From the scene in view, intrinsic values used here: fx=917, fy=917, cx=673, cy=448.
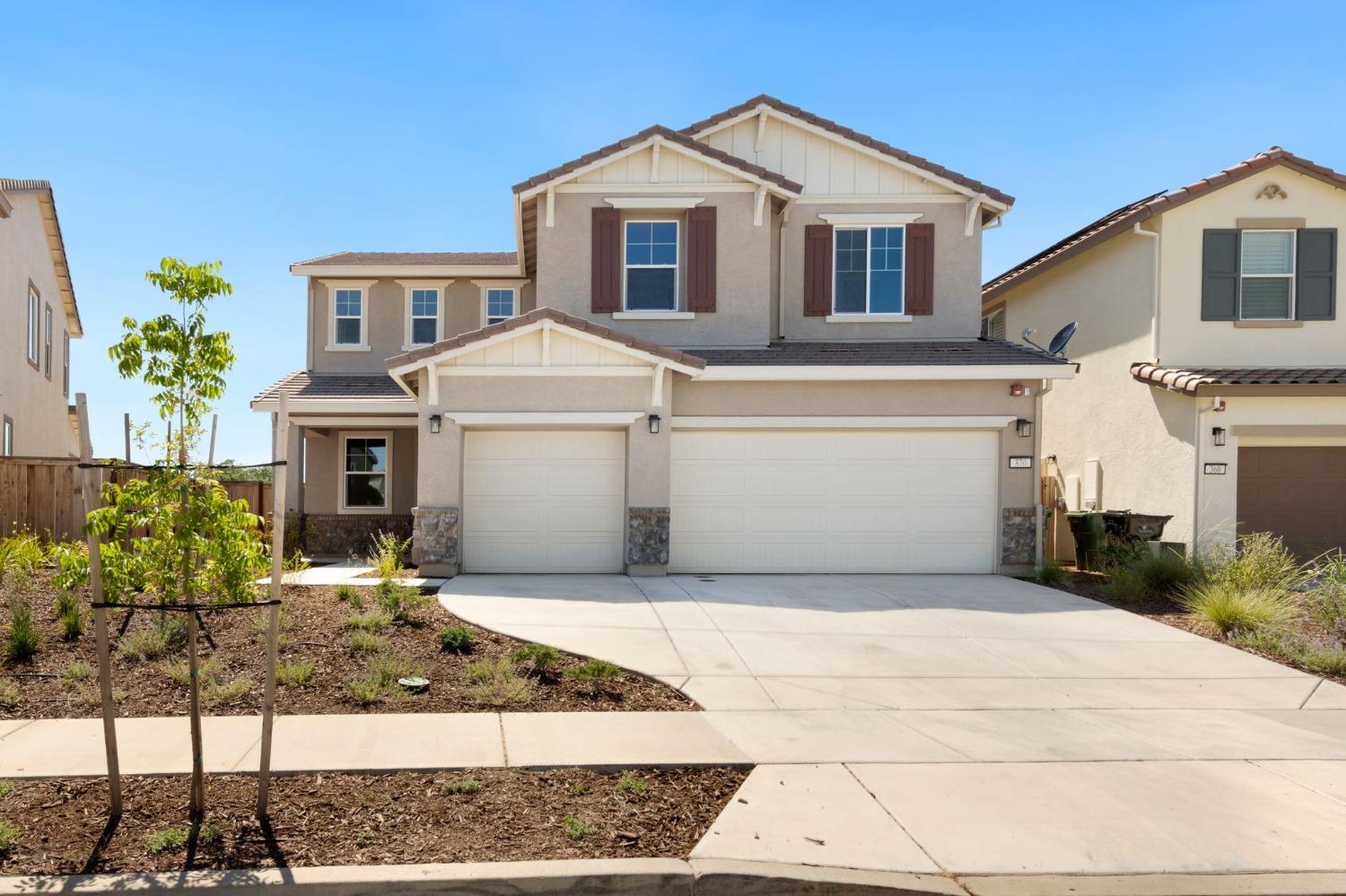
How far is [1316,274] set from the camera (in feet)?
51.5

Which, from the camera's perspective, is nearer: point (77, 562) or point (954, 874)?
point (954, 874)

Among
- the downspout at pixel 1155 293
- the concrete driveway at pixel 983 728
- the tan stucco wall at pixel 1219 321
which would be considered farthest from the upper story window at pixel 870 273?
the concrete driveway at pixel 983 728

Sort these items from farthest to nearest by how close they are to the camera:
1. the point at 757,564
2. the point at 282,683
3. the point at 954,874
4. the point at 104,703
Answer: the point at 757,564
the point at 282,683
the point at 104,703
the point at 954,874

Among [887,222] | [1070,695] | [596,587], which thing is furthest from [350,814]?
[887,222]

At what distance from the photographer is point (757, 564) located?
1432cm

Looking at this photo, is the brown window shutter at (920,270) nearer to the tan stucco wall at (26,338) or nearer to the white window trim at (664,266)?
the white window trim at (664,266)

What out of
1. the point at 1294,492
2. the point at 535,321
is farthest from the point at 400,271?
the point at 1294,492

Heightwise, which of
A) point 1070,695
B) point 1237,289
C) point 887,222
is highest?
point 887,222

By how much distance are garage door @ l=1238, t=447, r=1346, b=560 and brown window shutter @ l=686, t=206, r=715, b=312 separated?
9.50 meters

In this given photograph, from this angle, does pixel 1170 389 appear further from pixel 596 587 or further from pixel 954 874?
pixel 954 874

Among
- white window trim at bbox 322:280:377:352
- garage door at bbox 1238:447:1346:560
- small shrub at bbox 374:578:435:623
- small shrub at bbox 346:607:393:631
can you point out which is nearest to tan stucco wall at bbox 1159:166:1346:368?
garage door at bbox 1238:447:1346:560

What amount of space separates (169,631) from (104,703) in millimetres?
3982

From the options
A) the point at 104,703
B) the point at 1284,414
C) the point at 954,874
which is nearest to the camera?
the point at 954,874

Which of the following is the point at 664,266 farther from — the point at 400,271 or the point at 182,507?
the point at 182,507
